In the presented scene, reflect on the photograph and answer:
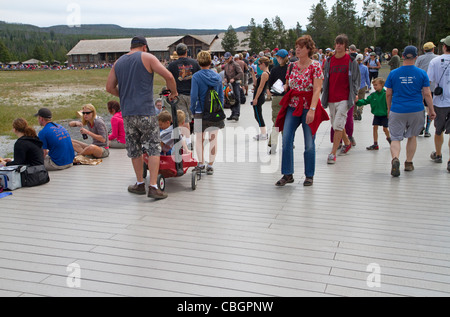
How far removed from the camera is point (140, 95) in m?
5.69

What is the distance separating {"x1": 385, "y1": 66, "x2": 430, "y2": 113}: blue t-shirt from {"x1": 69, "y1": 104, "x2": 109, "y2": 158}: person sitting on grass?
16.7ft

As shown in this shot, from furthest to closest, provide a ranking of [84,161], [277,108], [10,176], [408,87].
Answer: [277,108], [84,161], [408,87], [10,176]

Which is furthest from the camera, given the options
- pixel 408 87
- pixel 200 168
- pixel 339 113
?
pixel 339 113

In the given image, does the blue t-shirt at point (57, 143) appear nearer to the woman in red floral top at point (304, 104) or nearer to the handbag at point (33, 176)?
the handbag at point (33, 176)

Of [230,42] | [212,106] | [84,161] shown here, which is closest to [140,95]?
[212,106]

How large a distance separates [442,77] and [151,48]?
350ft

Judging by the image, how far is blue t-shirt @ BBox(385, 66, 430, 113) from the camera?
6.84 metres

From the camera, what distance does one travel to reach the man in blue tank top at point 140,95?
5.63 m

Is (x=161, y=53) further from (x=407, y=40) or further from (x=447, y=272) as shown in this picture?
(x=447, y=272)

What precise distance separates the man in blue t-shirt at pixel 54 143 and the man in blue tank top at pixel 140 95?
192 cm

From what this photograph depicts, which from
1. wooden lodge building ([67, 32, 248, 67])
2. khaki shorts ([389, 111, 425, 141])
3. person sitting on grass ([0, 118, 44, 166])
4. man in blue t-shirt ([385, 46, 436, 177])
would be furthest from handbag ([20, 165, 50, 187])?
wooden lodge building ([67, 32, 248, 67])

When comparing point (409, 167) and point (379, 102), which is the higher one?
point (379, 102)

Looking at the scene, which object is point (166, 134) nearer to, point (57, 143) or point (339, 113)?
point (57, 143)

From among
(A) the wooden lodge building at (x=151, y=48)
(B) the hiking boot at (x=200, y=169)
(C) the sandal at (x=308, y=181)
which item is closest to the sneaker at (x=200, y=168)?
(B) the hiking boot at (x=200, y=169)
